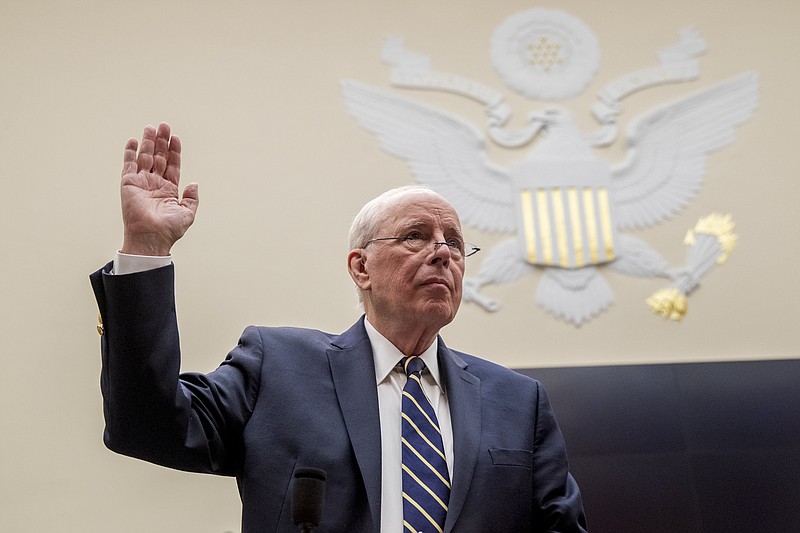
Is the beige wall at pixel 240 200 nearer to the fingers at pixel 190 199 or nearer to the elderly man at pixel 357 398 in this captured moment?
the elderly man at pixel 357 398

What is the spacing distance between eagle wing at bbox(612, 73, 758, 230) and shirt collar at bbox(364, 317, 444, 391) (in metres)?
2.94

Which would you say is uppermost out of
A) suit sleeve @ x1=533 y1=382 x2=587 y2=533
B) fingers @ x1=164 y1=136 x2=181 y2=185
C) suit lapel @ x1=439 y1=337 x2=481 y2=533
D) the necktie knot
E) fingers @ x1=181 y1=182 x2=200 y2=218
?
fingers @ x1=164 y1=136 x2=181 y2=185

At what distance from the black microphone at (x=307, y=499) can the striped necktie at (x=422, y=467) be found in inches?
18.7

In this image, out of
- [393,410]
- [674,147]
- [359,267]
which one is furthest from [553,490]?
[674,147]

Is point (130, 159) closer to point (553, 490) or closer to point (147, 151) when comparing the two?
point (147, 151)

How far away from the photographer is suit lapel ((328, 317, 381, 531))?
1676 millimetres

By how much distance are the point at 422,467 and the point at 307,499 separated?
55cm

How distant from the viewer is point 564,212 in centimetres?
464

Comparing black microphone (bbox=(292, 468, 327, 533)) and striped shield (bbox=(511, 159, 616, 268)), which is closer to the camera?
black microphone (bbox=(292, 468, 327, 533))

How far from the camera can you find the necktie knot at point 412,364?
1922 millimetres

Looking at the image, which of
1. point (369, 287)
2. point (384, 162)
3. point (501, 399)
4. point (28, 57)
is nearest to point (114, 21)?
point (28, 57)

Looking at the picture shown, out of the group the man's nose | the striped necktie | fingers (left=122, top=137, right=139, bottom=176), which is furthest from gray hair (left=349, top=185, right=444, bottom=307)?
fingers (left=122, top=137, right=139, bottom=176)

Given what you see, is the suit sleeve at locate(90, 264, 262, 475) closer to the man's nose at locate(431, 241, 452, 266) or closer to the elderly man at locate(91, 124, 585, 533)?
the elderly man at locate(91, 124, 585, 533)

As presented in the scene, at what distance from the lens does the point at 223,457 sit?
1728 mm
